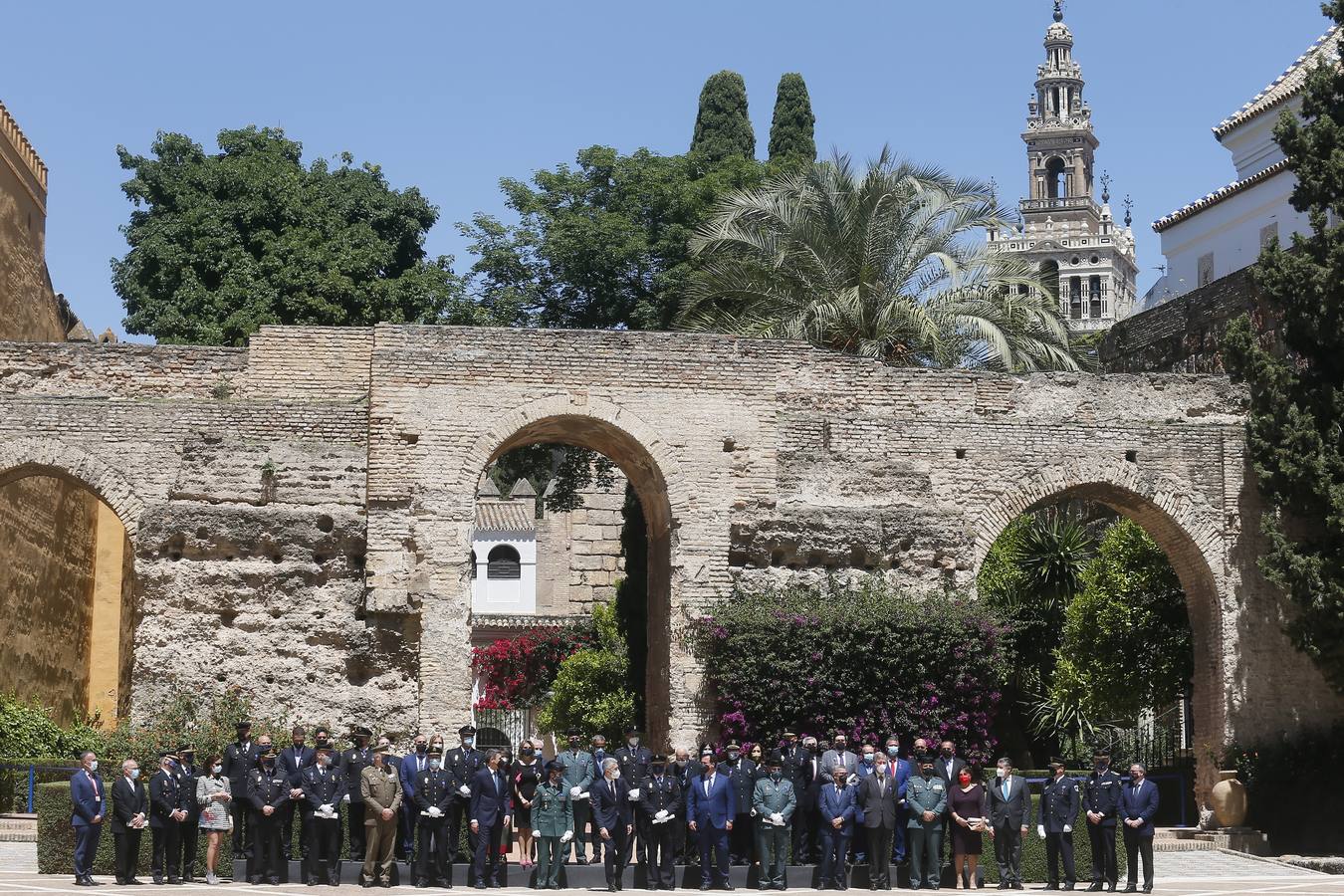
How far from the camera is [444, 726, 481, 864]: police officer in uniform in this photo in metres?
16.4

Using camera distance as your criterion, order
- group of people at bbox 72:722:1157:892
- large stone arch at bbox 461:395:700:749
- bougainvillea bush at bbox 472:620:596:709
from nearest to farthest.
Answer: group of people at bbox 72:722:1157:892 → large stone arch at bbox 461:395:700:749 → bougainvillea bush at bbox 472:620:596:709

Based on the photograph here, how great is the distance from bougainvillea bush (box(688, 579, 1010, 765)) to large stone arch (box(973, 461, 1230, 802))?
57.2 inches

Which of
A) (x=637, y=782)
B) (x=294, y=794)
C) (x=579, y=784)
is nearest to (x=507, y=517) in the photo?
(x=579, y=784)

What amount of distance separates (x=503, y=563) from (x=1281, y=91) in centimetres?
2315

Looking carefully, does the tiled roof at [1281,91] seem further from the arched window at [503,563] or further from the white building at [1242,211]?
the arched window at [503,563]

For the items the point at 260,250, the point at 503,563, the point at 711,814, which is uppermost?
the point at 260,250

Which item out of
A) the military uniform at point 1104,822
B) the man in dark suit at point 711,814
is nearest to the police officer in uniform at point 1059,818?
the military uniform at point 1104,822

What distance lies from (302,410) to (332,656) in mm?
2707

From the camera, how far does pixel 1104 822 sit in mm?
16859

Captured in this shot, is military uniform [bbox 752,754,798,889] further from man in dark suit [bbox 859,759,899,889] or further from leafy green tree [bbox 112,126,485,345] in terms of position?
leafy green tree [bbox 112,126,485,345]

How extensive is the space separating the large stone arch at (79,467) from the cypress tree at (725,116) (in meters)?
23.8

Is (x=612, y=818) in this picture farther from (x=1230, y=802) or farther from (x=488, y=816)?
(x=1230, y=802)

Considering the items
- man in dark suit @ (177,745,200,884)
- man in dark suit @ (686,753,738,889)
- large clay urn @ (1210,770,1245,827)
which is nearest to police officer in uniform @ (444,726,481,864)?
man in dark suit @ (686,753,738,889)

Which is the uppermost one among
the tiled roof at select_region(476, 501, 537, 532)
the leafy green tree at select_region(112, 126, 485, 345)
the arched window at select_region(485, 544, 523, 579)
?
the leafy green tree at select_region(112, 126, 485, 345)
